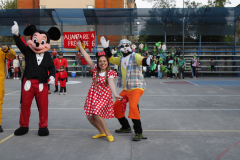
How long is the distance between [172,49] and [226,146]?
19.2m

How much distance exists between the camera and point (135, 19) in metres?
24.3

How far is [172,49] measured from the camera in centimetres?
2353

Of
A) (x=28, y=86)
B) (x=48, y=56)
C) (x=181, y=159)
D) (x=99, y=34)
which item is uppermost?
(x=99, y=34)

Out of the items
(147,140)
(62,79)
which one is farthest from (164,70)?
(147,140)

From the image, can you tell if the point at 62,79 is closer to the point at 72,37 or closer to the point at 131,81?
the point at 131,81

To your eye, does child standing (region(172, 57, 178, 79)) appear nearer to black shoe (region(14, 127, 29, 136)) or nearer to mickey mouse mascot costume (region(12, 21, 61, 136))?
mickey mouse mascot costume (region(12, 21, 61, 136))

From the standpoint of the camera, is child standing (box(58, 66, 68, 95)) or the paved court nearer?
the paved court

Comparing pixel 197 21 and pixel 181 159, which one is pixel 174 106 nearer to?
pixel 181 159

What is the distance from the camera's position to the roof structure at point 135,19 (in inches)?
953

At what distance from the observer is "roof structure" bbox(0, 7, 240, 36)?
24.2 meters

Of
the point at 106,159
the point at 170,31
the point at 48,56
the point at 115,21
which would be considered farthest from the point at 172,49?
the point at 106,159

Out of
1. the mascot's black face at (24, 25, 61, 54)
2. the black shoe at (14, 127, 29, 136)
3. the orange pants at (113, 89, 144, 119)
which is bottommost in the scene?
the black shoe at (14, 127, 29, 136)

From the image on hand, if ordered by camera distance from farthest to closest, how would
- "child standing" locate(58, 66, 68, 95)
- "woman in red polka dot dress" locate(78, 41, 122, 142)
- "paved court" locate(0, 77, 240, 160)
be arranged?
1. "child standing" locate(58, 66, 68, 95)
2. "woman in red polka dot dress" locate(78, 41, 122, 142)
3. "paved court" locate(0, 77, 240, 160)

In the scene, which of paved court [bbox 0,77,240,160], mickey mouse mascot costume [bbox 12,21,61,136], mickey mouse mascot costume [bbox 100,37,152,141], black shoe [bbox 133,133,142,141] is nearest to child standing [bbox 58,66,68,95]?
paved court [bbox 0,77,240,160]
